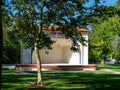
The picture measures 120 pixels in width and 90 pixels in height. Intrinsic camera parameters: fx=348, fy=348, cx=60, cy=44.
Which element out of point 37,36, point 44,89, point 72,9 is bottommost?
point 44,89

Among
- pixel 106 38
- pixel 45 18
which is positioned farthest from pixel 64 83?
pixel 106 38

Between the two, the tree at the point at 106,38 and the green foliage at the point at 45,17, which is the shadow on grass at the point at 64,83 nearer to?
the green foliage at the point at 45,17

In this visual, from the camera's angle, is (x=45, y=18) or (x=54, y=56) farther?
(x=54, y=56)

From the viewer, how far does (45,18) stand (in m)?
18.7

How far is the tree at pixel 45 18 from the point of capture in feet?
59.5

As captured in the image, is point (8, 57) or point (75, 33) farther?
point (8, 57)

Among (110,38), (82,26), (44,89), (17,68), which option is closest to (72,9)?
(82,26)

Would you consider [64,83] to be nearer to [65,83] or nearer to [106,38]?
[65,83]

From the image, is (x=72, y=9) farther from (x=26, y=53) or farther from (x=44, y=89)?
(x=26, y=53)

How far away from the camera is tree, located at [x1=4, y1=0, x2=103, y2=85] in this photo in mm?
18141

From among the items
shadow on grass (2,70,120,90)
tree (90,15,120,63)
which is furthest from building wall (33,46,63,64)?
shadow on grass (2,70,120,90)

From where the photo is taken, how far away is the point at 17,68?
123ft

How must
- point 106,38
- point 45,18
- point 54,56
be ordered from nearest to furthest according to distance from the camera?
point 45,18 < point 54,56 < point 106,38

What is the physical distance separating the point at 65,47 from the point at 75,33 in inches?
1410
